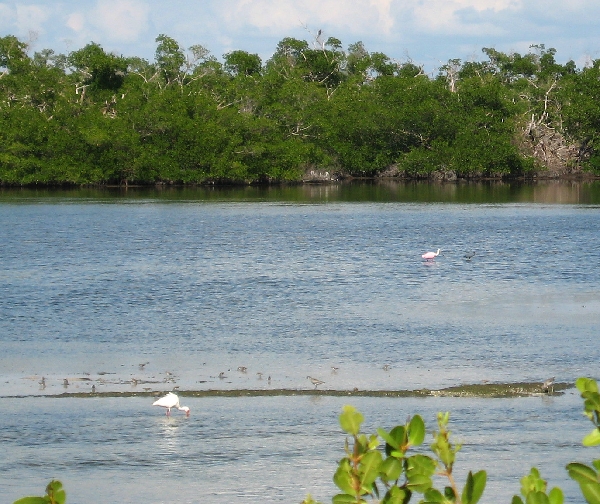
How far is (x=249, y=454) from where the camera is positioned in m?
11.8

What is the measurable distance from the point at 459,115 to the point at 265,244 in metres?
48.6

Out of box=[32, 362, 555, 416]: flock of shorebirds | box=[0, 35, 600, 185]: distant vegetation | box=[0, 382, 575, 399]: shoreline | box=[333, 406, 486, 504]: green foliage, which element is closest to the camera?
box=[333, 406, 486, 504]: green foliage

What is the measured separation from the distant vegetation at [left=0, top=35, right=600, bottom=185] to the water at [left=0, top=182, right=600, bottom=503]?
107 ft

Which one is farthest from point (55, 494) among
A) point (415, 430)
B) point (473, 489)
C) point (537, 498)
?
point (537, 498)

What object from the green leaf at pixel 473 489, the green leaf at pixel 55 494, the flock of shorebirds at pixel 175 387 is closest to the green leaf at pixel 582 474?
the green leaf at pixel 473 489

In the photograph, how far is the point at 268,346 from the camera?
18.2 meters

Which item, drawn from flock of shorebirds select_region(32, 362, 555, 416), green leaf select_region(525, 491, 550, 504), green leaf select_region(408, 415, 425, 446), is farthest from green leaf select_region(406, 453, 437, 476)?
flock of shorebirds select_region(32, 362, 555, 416)

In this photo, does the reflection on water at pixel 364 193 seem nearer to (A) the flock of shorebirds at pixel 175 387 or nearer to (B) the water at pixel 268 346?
(B) the water at pixel 268 346

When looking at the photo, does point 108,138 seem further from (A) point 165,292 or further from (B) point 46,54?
(A) point 165,292

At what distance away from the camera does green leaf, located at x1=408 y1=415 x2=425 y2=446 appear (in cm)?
308

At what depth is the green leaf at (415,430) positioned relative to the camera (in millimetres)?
3082

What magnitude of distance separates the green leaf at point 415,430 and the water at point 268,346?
7.57 meters

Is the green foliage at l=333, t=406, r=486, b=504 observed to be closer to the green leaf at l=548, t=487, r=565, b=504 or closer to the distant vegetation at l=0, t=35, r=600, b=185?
the green leaf at l=548, t=487, r=565, b=504

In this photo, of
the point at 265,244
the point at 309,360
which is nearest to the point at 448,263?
the point at 265,244
